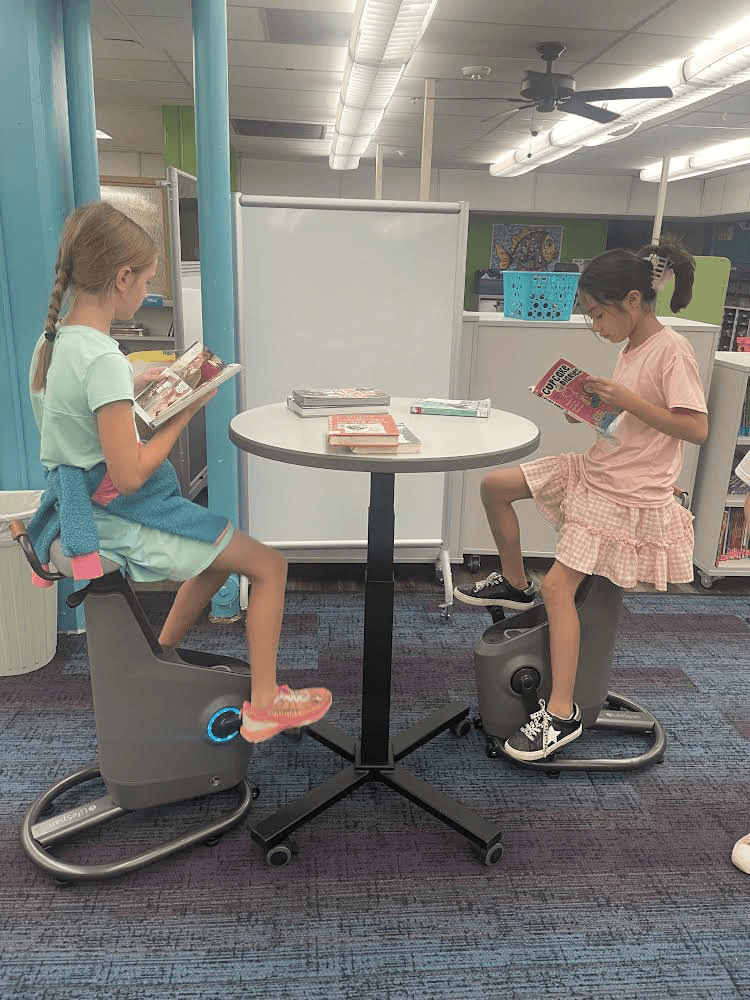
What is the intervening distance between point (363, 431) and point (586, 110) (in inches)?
200

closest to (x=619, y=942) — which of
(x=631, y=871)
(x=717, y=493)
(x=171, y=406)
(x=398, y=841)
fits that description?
(x=631, y=871)

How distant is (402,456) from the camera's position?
149cm

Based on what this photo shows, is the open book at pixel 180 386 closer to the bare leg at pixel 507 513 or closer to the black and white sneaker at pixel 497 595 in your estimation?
the bare leg at pixel 507 513

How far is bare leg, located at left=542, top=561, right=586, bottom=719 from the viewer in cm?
193

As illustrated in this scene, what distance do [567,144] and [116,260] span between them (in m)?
6.95

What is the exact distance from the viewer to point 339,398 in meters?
1.91

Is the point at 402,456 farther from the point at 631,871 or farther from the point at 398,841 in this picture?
the point at 631,871

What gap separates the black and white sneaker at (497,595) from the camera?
2172mm

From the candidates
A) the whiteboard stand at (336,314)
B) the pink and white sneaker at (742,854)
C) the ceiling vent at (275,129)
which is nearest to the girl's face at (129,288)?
the whiteboard stand at (336,314)

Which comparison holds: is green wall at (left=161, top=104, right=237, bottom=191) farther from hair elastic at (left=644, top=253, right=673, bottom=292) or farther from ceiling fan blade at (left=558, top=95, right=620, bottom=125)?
hair elastic at (left=644, top=253, right=673, bottom=292)

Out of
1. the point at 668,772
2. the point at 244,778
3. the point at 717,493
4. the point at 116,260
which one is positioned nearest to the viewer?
the point at 116,260

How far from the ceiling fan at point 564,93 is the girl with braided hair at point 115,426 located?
184 inches

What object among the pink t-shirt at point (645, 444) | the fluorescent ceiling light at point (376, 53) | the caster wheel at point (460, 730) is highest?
the fluorescent ceiling light at point (376, 53)

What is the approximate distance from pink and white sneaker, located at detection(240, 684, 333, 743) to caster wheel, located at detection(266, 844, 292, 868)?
0.74 ft
